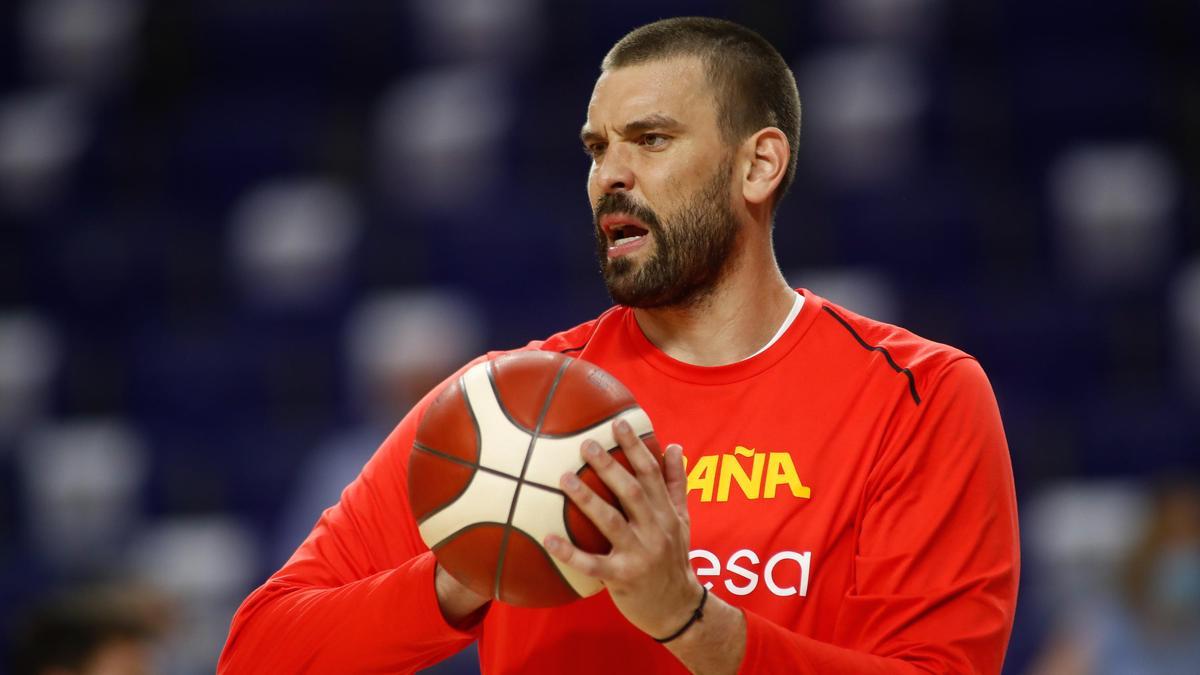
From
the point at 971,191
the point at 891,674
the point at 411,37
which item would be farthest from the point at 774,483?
the point at 411,37

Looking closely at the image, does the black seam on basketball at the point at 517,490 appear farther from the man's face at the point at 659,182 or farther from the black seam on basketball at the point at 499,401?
the man's face at the point at 659,182

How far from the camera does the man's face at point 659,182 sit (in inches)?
125

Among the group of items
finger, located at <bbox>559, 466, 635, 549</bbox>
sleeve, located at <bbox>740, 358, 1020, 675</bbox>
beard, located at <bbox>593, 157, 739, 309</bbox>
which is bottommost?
sleeve, located at <bbox>740, 358, 1020, 675</bbox>

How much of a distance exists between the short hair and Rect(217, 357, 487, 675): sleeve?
2.99ft

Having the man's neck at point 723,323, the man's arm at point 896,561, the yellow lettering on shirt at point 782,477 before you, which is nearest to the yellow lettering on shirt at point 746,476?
the yellow lettering on shirt at point 782,477

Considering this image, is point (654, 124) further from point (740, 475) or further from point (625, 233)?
point (740, 475)

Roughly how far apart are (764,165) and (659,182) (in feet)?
1.09

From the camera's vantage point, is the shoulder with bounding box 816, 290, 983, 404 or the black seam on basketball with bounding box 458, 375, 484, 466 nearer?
the black seam on basketball with bounding box 458, 375, 484, 466

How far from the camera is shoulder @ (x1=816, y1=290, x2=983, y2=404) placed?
308 cm

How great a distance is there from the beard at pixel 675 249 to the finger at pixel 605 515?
2.85ft

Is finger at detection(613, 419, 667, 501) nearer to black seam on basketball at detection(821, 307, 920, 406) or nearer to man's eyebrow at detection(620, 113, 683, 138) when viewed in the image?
black seam on basketball at detection(821, 307, 920, 406)

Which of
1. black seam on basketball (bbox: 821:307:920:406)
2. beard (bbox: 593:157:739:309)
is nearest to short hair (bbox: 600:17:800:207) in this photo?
beard (bbox: 593:157:739:309)

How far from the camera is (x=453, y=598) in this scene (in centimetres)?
282

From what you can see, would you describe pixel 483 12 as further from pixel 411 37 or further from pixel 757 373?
pixel 757 373
